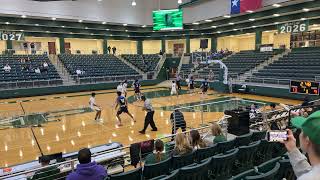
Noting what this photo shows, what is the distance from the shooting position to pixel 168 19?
27891mm

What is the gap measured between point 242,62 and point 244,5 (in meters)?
7.53

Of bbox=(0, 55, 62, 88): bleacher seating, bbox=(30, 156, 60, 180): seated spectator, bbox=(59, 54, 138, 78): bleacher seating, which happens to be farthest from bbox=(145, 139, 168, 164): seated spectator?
bbox=(59, 54, 138, 78): bleacher seating

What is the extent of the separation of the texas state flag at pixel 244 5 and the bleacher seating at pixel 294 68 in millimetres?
5570

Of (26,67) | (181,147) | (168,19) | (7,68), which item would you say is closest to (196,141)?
(181,147)

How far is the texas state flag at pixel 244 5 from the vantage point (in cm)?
2045

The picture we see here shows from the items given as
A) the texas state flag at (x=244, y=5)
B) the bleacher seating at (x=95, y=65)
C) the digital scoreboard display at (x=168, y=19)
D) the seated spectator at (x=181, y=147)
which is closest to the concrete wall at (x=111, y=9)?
the texas state flag at (x=244, y=5)

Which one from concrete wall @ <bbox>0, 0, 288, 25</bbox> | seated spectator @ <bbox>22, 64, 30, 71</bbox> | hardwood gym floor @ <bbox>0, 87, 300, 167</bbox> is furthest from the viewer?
seated spectator @ <bbox>22, 64, 30, 71</bbox>

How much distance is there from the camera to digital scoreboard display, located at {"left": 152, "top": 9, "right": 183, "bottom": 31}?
90.3 ft

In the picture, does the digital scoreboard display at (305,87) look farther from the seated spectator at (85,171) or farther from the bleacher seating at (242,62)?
the seated spectator at (85,171)

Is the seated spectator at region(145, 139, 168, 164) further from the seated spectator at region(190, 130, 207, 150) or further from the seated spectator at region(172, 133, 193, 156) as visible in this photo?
the seated spectator at region(190, 130, 207, 150)

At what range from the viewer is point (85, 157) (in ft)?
12.0

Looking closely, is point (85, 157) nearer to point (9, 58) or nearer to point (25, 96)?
point (25, 96)

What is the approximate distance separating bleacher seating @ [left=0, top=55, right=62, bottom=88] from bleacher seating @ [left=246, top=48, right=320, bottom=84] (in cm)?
→ 1791

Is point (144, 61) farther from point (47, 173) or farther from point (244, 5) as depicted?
point (47, 173)
